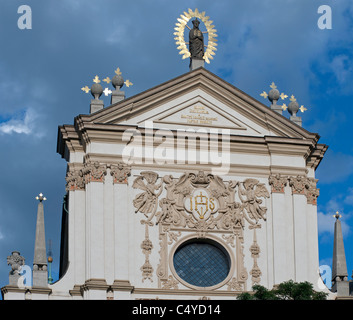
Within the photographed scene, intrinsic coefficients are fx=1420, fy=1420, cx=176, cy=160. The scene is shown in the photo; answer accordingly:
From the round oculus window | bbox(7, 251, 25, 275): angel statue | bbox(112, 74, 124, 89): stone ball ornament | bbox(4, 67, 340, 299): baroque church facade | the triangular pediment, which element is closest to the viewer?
bbox(7, 251, 25, 275): angel statue

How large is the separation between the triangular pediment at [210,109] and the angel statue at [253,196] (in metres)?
1.92

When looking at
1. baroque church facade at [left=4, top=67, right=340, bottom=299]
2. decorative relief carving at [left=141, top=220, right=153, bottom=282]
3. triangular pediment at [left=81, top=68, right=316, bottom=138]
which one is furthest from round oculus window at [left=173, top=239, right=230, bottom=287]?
triangular pediment at [left=81, top=68, right=316, bottom=138]

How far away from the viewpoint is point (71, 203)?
160 ft

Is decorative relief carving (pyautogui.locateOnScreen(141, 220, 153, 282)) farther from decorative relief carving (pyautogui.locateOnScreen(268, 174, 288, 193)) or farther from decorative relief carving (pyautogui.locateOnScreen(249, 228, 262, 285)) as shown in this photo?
decorative relief carving (pyautogui.locateOnScreen(268, 174, 288, 193))

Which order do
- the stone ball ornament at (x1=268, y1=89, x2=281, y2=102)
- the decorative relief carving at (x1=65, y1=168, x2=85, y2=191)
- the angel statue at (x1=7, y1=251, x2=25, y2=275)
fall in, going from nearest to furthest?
the angel statue at (x1=7, y1=251, x2=25, y2=275) < the decorative relief carving at (x1=65, y1=168, x2=85, y2=191) < the stone ball ornament at (x1=268, y1=89, x2=281, y2=102)

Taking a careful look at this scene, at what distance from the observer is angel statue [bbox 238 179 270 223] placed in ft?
161

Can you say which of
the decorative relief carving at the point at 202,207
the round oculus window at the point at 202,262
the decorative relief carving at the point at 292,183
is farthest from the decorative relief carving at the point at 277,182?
the round oculus window at the point at 202,262

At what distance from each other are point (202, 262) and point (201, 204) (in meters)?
2.00

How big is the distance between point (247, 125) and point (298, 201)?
329 centimetres

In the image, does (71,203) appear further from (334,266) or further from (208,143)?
(334,266)

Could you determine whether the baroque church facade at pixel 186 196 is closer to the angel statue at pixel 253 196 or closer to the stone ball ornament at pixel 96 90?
the angel statue at pixel 253 196

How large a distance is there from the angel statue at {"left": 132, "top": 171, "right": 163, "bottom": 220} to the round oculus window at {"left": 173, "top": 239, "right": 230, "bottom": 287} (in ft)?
5.66
